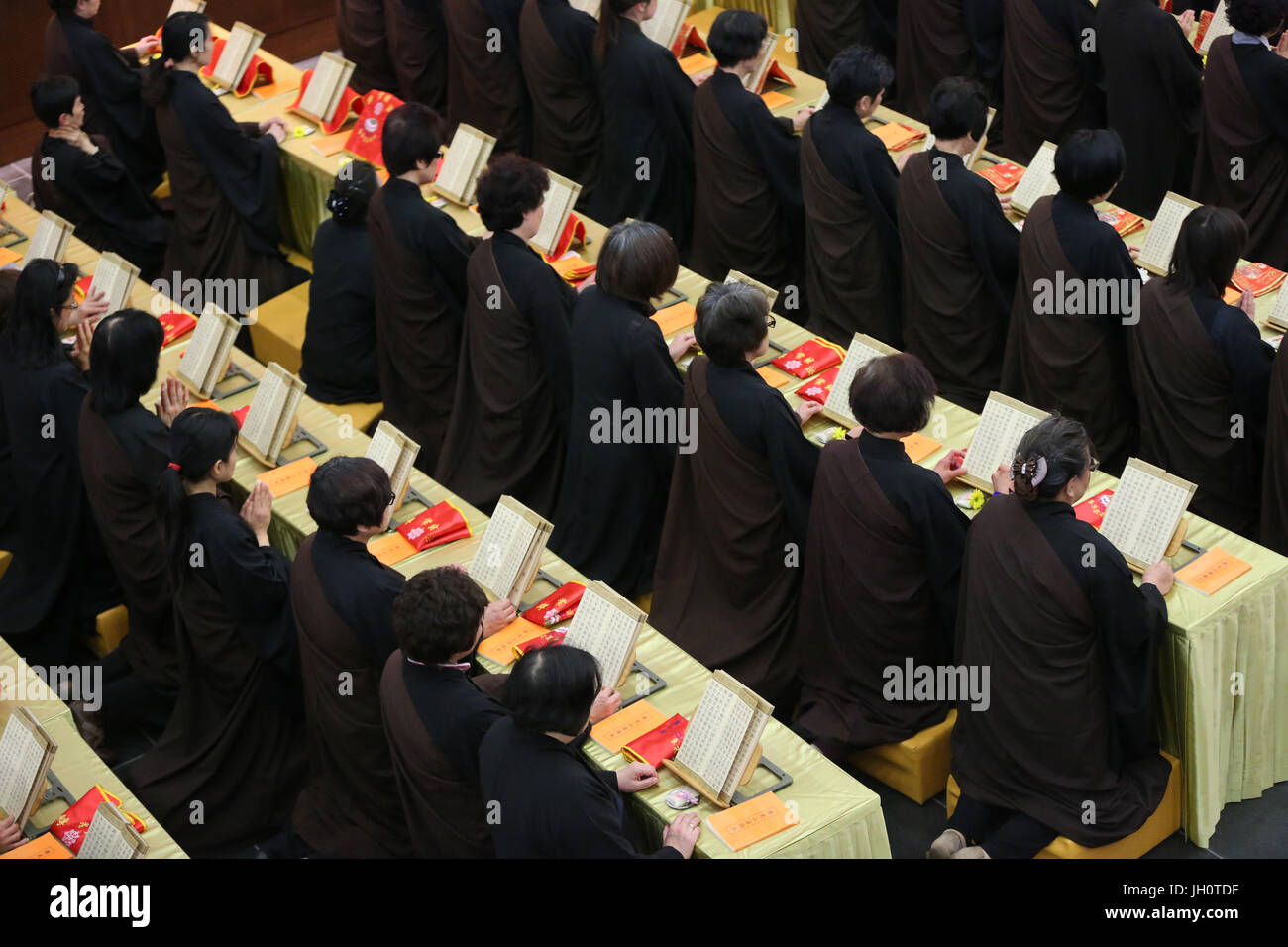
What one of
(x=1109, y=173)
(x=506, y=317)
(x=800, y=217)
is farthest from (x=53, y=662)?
(x=1109, y=173)

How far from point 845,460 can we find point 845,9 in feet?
17.9

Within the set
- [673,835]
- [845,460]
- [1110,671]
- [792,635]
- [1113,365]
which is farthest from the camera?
[1113,365]

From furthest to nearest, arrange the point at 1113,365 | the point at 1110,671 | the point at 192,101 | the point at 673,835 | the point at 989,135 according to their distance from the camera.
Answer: the point at 989,135, the point at 192,101, the point at 1113,365, the point at 1110,671, the point at 673,835

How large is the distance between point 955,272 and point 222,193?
4.37 metres

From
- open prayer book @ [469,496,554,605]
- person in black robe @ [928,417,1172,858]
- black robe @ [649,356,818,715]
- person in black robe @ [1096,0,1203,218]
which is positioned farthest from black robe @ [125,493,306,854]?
person in black robe @ [1096,0,1203,218]

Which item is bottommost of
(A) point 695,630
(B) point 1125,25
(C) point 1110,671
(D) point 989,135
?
(A) point 695,630

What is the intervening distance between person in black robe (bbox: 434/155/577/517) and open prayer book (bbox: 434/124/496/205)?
1.33m

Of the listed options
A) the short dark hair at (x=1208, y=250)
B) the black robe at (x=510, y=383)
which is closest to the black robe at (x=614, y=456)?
the black robe at (x=510, y=383)

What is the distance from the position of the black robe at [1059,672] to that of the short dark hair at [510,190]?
2.60 meters

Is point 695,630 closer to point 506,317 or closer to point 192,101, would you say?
point 506,317

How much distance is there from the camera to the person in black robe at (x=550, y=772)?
482 centimetres

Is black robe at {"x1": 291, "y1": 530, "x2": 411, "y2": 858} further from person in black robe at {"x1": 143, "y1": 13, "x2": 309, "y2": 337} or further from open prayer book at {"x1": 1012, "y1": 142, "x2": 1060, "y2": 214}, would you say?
person in black robe at {"x1": 143, "y1": 13, "x2": 309, "y2": 337}

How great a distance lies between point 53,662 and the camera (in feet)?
24.9

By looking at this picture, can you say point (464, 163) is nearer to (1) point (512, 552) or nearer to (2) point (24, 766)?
(1) point (512, 552)
